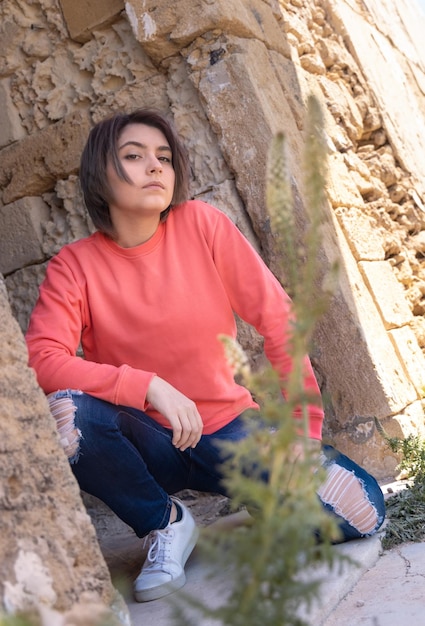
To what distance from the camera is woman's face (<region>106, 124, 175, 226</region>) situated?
232 cm

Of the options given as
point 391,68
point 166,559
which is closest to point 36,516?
point 166,559

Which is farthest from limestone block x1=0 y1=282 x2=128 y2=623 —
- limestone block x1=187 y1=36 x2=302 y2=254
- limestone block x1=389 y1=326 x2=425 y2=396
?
limestone block x1=389 y1=326 x2=425 y2=396

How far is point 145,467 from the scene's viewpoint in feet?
6.66

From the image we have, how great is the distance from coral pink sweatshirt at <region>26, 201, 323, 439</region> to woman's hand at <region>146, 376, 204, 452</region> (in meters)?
0.28

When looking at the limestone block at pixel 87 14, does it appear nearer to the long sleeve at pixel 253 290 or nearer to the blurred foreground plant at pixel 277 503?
the long sleeve at pixel 253 290

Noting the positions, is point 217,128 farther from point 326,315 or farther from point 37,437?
point 37,437

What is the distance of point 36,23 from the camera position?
11.2 ft

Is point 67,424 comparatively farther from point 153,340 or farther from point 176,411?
point 153,340

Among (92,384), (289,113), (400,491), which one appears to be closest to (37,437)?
(92,384)

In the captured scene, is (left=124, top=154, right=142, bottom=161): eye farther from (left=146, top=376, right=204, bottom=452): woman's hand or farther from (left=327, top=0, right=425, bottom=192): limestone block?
(left=327, top=0, right=425, bottom=192): limestone block

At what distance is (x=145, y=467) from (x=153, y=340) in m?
0.43

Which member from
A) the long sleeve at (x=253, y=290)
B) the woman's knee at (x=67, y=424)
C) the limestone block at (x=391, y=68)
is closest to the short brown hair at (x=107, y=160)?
the long sleeve at (x=253, y=290)

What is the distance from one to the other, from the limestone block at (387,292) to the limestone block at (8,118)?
66.9 inches

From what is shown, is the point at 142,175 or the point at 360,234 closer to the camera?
A: the point at 142,175
